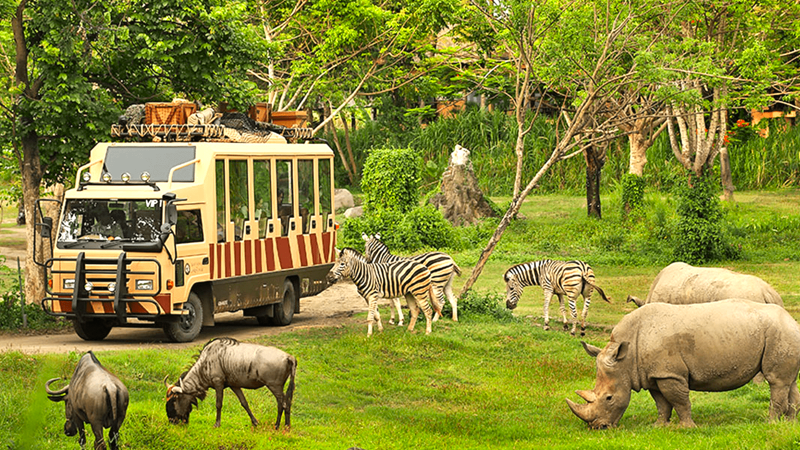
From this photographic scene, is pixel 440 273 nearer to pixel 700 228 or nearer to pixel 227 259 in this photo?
pixel 227 259

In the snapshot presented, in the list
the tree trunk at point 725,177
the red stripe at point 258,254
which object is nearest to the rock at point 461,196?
the tree trunk at point 725,177

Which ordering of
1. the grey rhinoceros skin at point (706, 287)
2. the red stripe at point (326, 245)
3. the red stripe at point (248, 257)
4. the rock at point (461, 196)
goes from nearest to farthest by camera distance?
the grey rhinoceros skin at point (706, 287) → the red stripe at point (248, 257) → the red stripe at point (326, 245) → the rock at point (461, 196)

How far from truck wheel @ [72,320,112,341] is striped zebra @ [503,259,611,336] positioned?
300 inches

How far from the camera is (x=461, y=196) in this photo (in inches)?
1246

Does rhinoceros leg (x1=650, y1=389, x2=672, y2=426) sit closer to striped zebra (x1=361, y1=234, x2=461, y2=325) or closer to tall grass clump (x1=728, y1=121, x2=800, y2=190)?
striped zebra (x1=361, y1=234, x2=461, y2=325)

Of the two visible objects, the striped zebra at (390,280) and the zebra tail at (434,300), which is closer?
the striped zebra at (390,280)

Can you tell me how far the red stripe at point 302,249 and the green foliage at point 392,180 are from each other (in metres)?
10.5

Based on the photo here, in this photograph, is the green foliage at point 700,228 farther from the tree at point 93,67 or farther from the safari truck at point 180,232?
the tree at point 93,67

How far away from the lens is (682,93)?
18438mm

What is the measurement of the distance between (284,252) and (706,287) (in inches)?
300

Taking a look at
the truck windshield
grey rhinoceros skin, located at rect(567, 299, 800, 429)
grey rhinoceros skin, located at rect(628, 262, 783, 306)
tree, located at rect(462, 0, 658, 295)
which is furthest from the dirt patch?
grey rhinoceros skin, located at rect(567, 299, 800, 429)

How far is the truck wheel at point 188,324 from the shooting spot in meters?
14.6

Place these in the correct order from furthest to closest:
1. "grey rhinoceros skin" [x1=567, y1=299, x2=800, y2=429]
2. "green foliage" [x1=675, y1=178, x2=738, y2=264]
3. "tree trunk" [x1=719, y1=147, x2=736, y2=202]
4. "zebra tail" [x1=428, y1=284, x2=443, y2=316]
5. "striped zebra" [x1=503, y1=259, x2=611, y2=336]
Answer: "tree trunk" [x1=719, y1=147, x2=736, y2=202] < "green foliage" [x1=675, y1=178, x2=738, y2=264] < "striped zebra" [x1=503, y1=259, x2=611, y2=336] < "zebra tail" [x1=428, y1=284, x2=443, y2=316] < "grey rhinoceros skin" [x1=567, y1=299, x2=800, y2=429]

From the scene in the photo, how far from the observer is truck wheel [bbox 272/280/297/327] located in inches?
687
